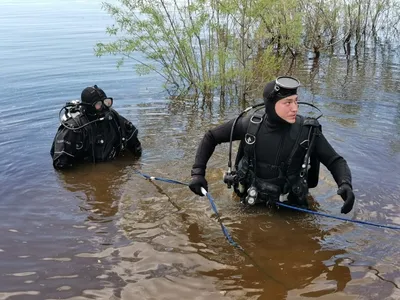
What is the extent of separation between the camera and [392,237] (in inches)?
157

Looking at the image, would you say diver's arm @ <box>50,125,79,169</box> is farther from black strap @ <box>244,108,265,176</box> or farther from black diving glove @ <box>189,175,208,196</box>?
black strap @ <box>244,108,265,176</box>

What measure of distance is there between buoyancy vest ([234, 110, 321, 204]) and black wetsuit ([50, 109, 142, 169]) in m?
2.45

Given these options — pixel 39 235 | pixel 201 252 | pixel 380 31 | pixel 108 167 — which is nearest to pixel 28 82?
pixel 108 167

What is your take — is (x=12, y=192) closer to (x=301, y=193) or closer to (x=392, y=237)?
(x=301, y=193)

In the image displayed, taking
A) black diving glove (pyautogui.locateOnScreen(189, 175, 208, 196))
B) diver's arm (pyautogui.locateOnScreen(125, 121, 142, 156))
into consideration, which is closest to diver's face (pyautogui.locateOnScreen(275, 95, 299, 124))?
black diving glove (pyautogui.locateOnScreen(189, 175, 208, 196))

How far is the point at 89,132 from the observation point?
582cm

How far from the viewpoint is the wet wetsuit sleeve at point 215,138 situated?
4.18 m

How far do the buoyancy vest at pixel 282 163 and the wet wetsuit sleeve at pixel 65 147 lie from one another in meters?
2.55

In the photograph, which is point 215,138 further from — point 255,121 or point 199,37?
point 199,37

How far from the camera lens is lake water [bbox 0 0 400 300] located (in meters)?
3.33

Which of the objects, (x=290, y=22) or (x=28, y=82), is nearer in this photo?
(x=28, y=82)

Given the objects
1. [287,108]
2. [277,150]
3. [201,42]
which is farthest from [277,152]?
[201,42]

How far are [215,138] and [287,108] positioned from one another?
836 millimetres

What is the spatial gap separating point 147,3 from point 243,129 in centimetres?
607
